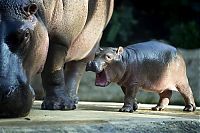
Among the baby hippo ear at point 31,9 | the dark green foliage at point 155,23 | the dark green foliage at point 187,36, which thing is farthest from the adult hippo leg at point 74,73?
the dark green foliage at point 187,36

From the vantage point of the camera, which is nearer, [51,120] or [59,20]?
[51,120]

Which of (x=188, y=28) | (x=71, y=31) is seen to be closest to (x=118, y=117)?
(x=71, y=31)

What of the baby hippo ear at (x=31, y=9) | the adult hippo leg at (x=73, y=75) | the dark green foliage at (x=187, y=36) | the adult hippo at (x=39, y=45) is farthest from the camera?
the dark green foliage at (x=187, y=36)

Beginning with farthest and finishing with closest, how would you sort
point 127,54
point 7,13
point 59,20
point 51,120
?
point 127,54
point 59,20
point 7,13
point 51,120

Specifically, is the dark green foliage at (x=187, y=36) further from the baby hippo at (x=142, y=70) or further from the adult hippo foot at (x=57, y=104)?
the adult hippo foot at (x=57, y=104)

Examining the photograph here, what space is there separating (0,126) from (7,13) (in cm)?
48

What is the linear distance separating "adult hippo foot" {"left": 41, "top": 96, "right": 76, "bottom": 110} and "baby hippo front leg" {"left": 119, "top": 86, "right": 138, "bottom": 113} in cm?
22

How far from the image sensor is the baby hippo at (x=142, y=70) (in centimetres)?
289

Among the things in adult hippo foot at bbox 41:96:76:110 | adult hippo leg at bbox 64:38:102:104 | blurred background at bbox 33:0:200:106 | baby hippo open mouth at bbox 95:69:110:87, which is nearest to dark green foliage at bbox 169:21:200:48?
blurred background at bbox 33:0:200:106

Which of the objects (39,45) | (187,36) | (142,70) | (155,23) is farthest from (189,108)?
(155,23)

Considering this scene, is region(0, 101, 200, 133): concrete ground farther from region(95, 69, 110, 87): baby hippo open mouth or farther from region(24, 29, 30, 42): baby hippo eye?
region(95, 69, 110, 87): baby hippo open mouth

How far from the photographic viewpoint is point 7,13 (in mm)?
2275

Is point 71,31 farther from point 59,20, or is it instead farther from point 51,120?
point 51,120

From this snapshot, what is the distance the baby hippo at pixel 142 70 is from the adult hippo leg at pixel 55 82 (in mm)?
135
